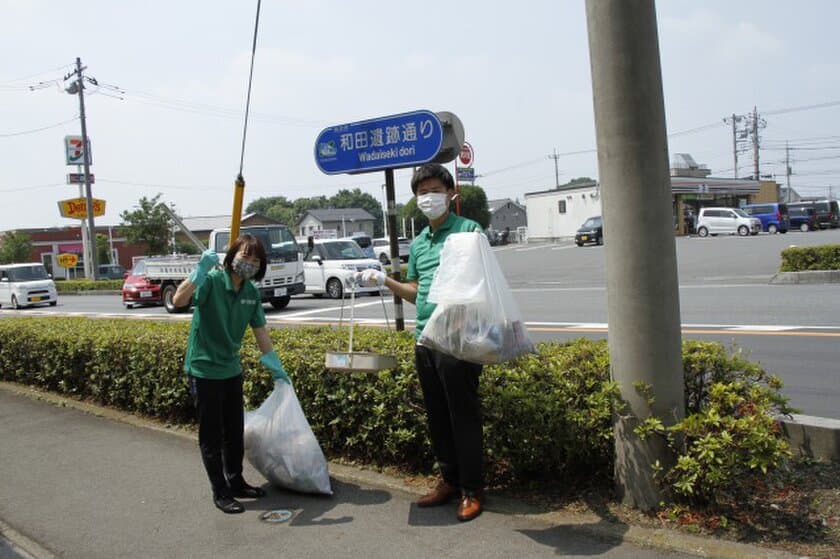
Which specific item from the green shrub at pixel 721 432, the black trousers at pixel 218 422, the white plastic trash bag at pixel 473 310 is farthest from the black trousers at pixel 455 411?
the black trousers at pixel 218 422

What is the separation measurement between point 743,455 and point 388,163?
342cm

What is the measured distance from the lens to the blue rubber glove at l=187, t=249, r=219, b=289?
4.32 m

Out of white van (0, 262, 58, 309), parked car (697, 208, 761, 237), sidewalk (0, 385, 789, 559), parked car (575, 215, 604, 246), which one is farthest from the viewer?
parked car (697, 208, 761, 237)

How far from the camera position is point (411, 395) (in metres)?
4.71

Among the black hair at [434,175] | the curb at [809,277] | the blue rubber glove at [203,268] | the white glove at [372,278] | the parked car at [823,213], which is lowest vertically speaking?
the curb at [809,277]

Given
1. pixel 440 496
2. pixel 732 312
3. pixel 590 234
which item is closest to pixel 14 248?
pixel 590 234

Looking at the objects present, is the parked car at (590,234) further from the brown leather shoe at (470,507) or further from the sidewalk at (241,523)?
the brown leather shoe at (470,507)

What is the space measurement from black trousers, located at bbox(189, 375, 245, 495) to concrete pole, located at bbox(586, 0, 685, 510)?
2364 mm

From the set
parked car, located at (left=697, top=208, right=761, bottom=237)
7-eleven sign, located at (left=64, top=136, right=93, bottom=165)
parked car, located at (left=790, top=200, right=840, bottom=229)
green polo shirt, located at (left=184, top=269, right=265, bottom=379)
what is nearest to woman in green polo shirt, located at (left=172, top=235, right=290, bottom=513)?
green polo shirt, located at (left=184, top=269, right=265, bottom=379)

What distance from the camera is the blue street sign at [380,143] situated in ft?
18.3

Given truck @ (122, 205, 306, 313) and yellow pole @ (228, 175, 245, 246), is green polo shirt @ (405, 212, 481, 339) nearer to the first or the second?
yellow pole @ (228, 175, 245, 246)

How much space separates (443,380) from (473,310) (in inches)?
20.5

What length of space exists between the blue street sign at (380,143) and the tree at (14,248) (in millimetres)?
64488

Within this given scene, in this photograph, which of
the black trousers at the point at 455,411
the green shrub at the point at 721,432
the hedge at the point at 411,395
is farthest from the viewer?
the hedge at the point at 411,395
